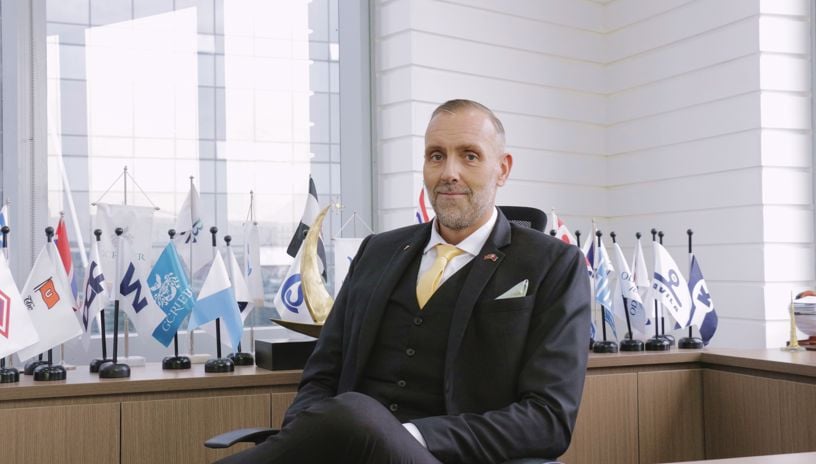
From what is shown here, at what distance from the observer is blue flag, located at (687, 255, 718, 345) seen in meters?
3.62

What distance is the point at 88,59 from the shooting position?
13.9ft

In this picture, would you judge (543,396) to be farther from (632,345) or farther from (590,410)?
(632,345)

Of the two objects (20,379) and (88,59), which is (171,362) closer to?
(20,379)

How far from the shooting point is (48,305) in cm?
277

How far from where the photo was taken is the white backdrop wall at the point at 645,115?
14.6ft

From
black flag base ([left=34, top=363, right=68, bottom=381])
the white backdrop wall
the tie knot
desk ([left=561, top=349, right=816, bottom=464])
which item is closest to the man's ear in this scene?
the tie knot

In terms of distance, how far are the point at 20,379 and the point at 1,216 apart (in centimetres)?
61

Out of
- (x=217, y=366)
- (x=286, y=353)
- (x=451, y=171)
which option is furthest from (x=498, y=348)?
(x=217, y=366)

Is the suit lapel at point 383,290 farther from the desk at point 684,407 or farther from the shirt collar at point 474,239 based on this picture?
the desk at point 684,407

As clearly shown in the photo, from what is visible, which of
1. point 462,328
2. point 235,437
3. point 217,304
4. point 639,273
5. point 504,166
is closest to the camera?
point 235,437

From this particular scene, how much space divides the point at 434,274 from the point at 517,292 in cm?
23

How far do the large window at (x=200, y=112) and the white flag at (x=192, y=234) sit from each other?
51cm

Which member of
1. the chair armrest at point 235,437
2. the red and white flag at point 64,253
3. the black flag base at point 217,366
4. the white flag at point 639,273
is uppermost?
the red and white flag at point 64,253

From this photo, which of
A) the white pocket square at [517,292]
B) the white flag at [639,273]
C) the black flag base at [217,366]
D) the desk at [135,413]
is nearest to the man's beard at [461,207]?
the white pocket square at [517,292]
